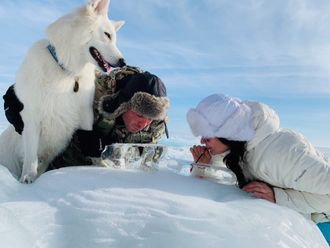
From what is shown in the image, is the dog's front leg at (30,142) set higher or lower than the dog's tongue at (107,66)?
lower

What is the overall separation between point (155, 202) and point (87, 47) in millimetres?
2149

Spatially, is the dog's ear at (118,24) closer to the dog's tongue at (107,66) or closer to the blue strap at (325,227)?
the dog's tongue at (107,66)

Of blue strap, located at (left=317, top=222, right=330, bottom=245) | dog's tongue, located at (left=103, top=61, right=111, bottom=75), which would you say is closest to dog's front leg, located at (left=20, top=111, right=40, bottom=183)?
dog's tongue, located at (left=103, top=61, right=111, bottom=75)

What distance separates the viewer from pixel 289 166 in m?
2.71

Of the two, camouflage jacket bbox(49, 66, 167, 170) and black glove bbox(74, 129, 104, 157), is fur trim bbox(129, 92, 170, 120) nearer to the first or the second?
camouflage jacket bbox(49, 66, 167, 170)

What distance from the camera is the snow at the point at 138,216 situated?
73.7 inches

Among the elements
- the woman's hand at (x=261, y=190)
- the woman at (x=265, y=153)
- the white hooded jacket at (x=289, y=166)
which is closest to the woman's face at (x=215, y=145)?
the woman at (x=265, y=153)

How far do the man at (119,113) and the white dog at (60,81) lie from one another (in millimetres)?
106

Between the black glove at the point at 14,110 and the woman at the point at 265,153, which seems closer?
the woman at the point at 265,153

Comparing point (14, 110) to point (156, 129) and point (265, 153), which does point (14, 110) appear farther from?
point (265, 153)

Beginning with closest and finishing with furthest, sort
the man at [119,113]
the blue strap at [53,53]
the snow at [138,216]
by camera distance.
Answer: the snow at [138,216] < the blue strap at [53,53] < the man at [119,113]

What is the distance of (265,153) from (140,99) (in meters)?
1.45

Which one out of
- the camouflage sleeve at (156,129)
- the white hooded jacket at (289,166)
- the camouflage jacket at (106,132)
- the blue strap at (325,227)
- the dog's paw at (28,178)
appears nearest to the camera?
the white hooded jacket at (289,166)

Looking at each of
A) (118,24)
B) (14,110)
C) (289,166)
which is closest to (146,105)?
(118,24)
